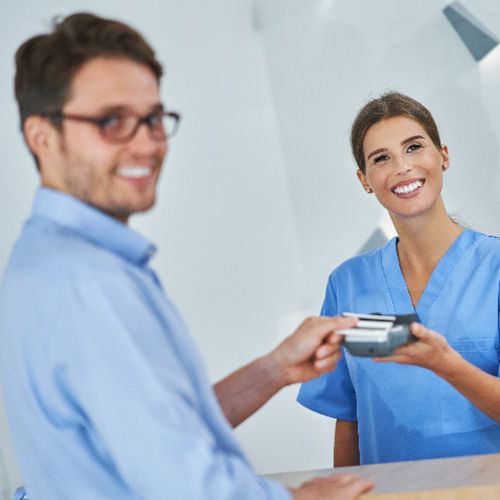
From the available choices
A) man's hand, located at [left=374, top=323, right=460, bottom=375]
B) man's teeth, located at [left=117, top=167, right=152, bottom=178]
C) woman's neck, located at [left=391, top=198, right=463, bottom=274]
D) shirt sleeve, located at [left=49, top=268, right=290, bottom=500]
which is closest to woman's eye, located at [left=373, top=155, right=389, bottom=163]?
woman's neck, located at [left=391, top=198, right=463, bottom=274]

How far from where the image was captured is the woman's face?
1853 millimetres

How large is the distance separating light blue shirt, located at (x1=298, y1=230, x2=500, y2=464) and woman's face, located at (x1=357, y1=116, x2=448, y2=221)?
4.3 inches

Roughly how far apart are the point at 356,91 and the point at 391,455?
111 cm

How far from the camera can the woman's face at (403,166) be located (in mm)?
1853

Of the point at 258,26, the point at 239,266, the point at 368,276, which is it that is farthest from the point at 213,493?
the point at 258,26

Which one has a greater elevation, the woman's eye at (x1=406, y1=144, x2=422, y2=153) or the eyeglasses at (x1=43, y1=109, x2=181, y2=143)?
the eyeglasses at (x1=43, y1=109, x2=181, y2=143)

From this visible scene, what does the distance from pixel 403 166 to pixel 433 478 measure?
71 cm

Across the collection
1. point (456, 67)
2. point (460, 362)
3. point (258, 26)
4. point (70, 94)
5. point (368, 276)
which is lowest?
point (460, 362)

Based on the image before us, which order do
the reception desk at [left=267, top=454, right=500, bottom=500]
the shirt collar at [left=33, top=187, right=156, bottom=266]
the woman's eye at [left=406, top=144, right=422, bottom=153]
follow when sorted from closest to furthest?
the shirt collar at [left=33, top=187, right=156, bottom=266], the reception desk at [left=267, top=454, right=500, bottom=500], the woman's eye at [left=406, top=144, right=422, bottom=153]

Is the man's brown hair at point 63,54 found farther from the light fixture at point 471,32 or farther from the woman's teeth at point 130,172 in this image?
the light fixture at point 471,32

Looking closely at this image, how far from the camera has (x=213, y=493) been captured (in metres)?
0.98

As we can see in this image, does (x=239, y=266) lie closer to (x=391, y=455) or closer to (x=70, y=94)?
(x=391, y=455)

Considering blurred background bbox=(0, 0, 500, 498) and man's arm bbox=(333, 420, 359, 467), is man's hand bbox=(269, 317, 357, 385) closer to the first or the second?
man's arm bbox=(333, 420, 359, 467)

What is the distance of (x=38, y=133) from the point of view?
1.12 metres
